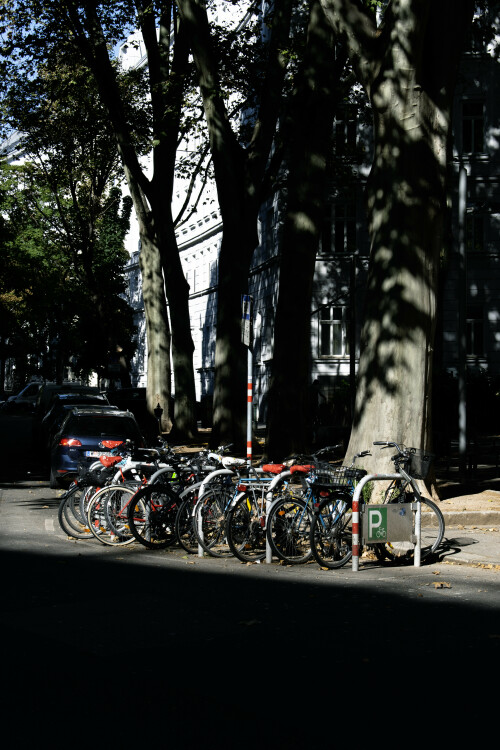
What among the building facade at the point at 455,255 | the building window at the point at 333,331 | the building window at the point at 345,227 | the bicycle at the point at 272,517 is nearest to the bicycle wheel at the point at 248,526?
the bicycle at the point at 272,517

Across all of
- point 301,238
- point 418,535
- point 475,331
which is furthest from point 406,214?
point 475,331

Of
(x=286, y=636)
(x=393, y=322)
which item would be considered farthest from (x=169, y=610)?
(x=393, y=322)

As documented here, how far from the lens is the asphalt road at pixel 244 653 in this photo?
5.05 metres

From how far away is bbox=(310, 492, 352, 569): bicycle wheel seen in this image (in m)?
10.7

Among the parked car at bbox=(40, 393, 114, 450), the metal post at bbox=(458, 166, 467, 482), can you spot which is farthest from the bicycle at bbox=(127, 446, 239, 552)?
the parked car at bbox=(40, 393, 114, 450)

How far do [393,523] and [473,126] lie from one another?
3384 centimetres

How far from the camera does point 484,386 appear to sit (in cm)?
3684

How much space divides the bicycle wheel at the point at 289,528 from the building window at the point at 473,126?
33.3m

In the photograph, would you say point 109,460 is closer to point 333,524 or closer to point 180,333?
point 333,524

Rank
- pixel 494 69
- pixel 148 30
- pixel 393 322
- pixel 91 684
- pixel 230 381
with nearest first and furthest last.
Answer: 1. pixel 91 684
2. pixel 393 322
3. pixel 230 381
4. pixel 148 30
5. pixel 494 69

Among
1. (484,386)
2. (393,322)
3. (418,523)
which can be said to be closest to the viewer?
(418,523)

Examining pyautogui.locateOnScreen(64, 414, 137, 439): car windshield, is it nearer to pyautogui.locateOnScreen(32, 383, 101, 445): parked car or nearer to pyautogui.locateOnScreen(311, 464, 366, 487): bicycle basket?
pyautogui.locateOnScreen(32, 383, 101, 445): parked car

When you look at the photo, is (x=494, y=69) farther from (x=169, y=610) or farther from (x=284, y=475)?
(x=169, y=610)

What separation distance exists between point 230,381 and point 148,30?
30.9 ft
